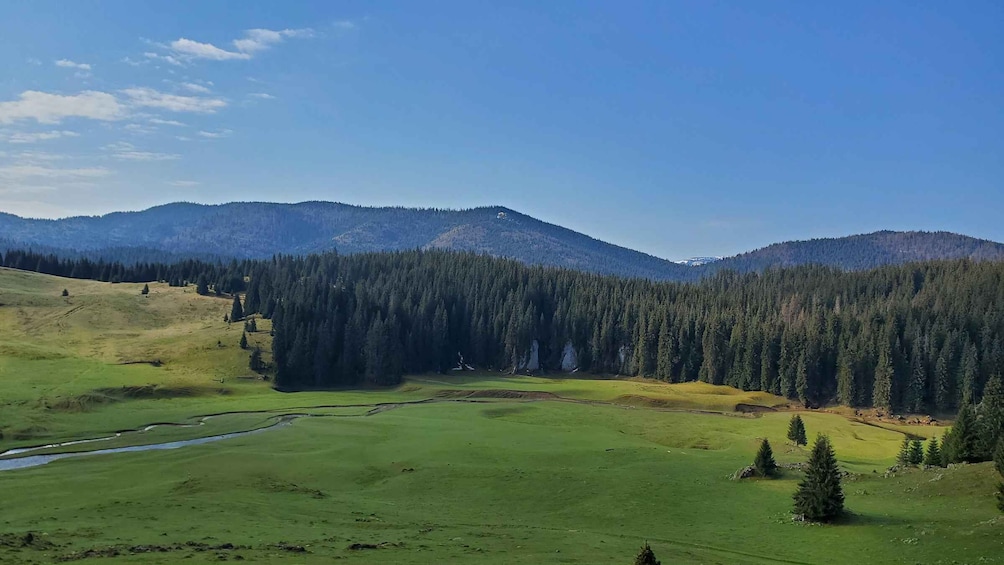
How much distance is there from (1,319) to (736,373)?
135 m

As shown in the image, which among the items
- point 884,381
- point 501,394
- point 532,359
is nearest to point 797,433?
point 501,394

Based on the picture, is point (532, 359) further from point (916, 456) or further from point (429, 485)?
point (429, 485)

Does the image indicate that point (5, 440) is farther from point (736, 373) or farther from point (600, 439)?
point (736, 373)

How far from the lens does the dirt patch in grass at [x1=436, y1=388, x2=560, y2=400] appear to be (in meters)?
126

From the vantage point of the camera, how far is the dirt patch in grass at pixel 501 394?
126 metres

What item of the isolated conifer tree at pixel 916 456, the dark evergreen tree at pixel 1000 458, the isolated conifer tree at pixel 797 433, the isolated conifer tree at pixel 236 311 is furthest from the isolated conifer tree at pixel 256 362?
the dark evergreen tree at pixel 1000 458

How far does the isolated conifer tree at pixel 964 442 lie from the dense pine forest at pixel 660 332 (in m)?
80.1

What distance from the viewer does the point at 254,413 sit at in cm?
9188

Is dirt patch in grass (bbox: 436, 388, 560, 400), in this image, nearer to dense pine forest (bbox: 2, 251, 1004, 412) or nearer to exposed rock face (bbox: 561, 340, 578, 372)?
dense pine forest (bbox: 2, 251, 1004, 412)

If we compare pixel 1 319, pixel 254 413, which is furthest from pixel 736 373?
pixel 1 319

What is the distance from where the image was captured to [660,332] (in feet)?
545

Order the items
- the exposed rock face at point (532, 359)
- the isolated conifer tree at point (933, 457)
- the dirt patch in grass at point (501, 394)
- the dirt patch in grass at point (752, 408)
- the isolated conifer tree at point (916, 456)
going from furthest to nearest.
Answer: the exposed rock face at point (532, 359) → the dirt patch in grass at point (501, 394) → the dirt patch in grass at point (752, 408) → the isolated conifer tree at point (916, 456) → the isolated conifer tree at point (933, 457)

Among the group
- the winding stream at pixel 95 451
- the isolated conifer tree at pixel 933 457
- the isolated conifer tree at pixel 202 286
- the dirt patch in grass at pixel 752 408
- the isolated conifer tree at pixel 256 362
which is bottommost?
the winding stream at pixel 95 451

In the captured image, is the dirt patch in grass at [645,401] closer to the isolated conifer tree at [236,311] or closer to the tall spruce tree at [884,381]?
the tall spruce tree at [884,381]
